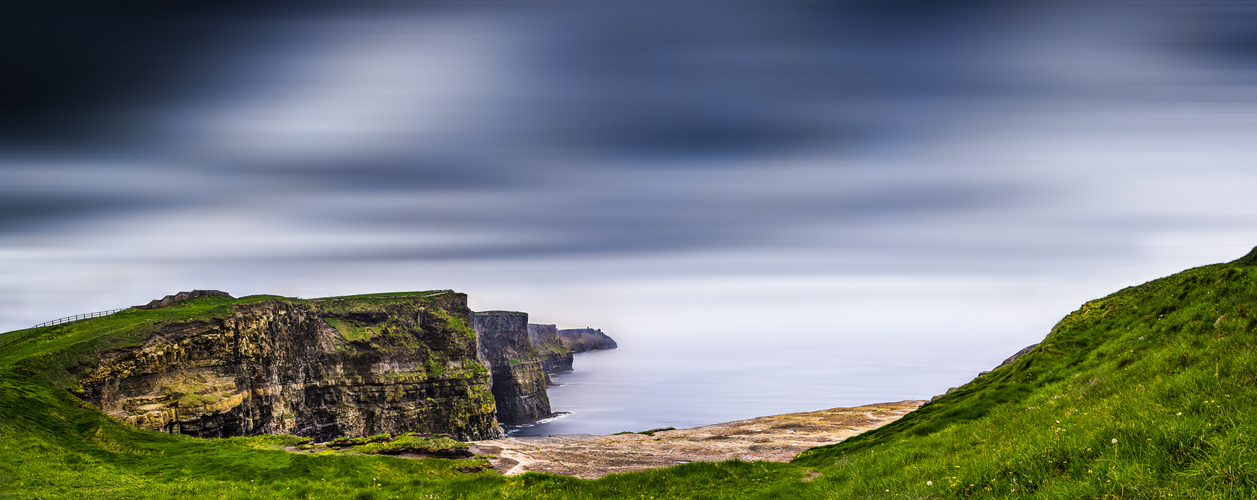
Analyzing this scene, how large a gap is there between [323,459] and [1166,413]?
137 ft

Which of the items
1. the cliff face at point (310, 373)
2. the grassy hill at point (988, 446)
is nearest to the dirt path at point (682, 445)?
the grassy hill at point (988, 446)

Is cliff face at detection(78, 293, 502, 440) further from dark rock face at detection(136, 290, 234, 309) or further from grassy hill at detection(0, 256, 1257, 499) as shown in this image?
grassy hill at detection(0, 256, 1257, 499)

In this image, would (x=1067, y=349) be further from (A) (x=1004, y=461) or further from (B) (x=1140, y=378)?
(A) (x=1004, y=461)

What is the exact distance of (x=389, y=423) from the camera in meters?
130

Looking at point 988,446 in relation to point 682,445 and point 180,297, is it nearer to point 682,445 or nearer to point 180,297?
point 682,445

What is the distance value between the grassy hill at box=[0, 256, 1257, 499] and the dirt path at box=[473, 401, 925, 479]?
12.3 meters

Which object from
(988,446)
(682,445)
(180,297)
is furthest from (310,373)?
(988,446)

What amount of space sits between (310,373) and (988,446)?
130m

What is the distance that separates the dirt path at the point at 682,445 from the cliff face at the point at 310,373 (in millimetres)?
42460

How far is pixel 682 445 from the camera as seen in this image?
73188 mm

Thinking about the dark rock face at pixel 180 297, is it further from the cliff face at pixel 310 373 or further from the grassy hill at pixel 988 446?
the grassy hill at pixel 988 446

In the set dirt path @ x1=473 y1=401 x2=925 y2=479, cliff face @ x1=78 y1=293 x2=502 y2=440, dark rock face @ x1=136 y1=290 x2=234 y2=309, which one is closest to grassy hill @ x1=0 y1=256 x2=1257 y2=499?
dirt path @ x1=473 y1=401 x2=925 y2=479

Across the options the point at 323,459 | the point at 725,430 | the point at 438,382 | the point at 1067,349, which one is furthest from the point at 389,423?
the point at 1067,349

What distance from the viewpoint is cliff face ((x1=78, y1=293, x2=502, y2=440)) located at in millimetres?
72438
